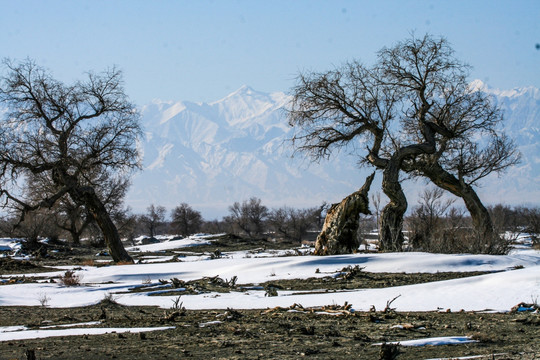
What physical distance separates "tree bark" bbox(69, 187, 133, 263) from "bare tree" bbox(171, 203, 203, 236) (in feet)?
184

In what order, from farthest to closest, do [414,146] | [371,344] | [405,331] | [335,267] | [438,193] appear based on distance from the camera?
1. [438,193]
2. [414,146]
3. [335,267]
4. [405,331]
5. [371,344]

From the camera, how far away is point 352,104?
70.4ft

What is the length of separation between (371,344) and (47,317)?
538 cm

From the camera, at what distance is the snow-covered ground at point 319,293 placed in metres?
9.28

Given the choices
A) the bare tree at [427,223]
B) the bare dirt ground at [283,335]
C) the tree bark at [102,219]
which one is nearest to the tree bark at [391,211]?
the bare tree at [427,223]

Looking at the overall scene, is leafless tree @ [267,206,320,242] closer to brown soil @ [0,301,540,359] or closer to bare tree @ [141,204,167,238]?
bare tree @ [141,204,167,238]

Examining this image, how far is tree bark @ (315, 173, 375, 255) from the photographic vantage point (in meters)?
19.5

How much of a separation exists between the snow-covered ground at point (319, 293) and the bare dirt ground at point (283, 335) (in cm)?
90

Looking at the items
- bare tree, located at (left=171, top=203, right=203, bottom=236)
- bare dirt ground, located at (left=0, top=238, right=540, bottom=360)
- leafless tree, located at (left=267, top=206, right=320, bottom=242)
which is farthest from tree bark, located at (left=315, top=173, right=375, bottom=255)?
bare tree, located at (left=171, top=203, right=203, bottom=236)

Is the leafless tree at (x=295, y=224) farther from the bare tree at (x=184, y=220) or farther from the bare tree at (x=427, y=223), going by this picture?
the bare tree at (x=427, y=223)

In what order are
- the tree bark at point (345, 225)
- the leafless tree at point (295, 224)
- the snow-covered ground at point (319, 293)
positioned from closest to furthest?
the snow-covered ground at point (319, 293) < the tree bark at point (345, 225) < the leafless tree at point (295, 224)

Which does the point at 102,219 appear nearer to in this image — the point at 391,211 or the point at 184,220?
the point at 391,211

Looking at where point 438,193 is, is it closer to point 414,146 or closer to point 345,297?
point 414,146

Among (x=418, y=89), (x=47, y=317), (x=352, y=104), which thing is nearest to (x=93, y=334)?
(x=47, y=317)
